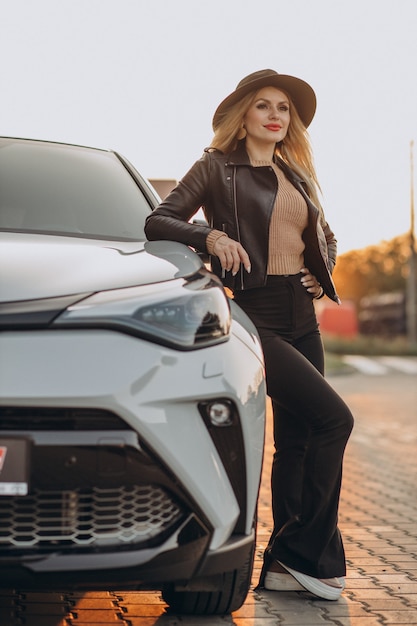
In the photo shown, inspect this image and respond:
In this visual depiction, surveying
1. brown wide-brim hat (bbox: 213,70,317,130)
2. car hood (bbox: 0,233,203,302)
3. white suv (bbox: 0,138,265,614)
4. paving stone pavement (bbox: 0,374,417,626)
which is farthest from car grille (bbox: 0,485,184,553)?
brown wide-brim hat (bbox: 213,70,317,130)

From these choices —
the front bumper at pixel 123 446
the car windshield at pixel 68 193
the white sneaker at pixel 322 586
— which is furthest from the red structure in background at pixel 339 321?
the front bumper at pixel 123 446

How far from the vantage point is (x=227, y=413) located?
2.70m

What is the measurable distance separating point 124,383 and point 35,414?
222 millimetres

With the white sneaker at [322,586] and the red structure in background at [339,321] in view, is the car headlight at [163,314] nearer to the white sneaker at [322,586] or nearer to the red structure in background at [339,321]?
the white sneaker at [322,586]

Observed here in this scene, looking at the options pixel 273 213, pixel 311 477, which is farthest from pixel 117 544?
pixel 273 213

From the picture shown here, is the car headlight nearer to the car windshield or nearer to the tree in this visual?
the car windshield

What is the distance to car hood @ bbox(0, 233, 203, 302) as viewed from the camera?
2711mm

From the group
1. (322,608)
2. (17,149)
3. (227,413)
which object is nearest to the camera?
(227,413)

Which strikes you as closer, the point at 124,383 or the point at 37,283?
the point at 124,383

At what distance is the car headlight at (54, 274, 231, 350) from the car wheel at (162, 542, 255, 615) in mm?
640

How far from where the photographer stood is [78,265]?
114 inches

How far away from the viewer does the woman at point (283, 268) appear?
11.5 feet

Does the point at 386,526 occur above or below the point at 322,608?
below

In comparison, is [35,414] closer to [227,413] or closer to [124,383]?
[124,383]
